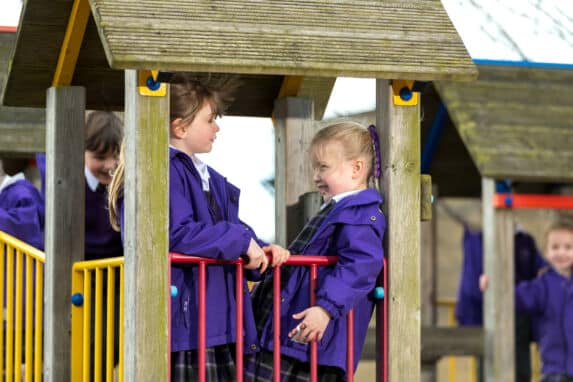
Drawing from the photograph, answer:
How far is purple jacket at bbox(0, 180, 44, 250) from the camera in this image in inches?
303

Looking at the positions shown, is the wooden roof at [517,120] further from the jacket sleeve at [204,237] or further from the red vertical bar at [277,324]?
the jacket sleeve at [204,237]

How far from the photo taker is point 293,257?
18.1 ft

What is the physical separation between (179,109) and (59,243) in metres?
1.16

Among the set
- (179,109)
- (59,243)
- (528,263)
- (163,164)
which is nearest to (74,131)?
(59,243)

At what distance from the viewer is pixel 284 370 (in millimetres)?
5719

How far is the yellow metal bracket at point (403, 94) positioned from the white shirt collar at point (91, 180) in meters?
2.03

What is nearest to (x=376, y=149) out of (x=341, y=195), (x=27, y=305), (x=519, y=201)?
(x=341, y=195)

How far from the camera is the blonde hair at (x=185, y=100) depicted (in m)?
5.70

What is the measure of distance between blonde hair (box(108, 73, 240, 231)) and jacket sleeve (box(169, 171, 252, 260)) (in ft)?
1.34

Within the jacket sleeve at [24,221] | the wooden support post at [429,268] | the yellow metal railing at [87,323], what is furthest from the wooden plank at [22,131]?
the wooden support post at [429,268]

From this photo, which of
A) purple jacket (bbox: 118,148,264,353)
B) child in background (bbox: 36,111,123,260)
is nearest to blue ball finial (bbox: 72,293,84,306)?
child in background (bbox: 36,111,123,260)

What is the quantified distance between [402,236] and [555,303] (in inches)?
238

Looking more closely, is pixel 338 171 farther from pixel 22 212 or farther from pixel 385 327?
pixel 22 212

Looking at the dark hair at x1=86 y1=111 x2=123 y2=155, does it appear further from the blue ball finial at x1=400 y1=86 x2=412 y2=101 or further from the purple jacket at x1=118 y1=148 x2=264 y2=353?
the blue ball finial at x1=400 y1=86 x2=412 y2=101
